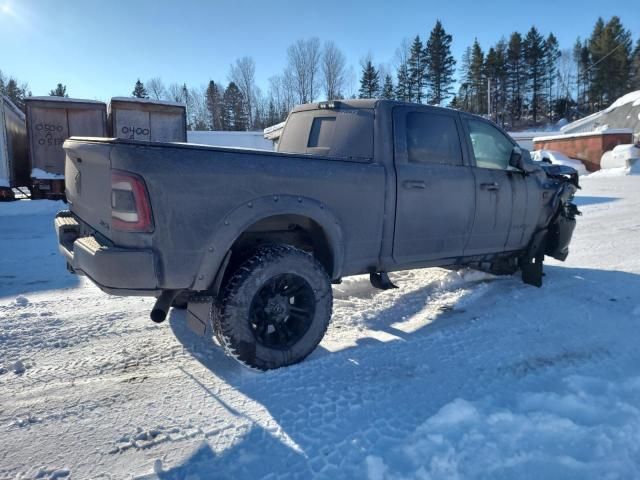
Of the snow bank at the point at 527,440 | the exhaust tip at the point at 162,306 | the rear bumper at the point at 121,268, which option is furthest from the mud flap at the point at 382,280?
the rear bumper at the point at 121,268

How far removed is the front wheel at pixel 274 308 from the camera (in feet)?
9.86

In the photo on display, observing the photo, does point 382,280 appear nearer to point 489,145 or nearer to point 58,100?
point 489,145

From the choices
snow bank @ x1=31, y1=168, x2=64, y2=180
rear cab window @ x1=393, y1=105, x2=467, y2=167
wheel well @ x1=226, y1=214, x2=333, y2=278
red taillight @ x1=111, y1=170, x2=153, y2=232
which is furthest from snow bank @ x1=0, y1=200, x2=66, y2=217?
rear cab window @ x1=393, y1=105, x2=467, y2=167

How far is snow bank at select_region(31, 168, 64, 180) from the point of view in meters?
13.4

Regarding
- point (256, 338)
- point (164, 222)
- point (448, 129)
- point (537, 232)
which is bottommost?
point (256, 338)

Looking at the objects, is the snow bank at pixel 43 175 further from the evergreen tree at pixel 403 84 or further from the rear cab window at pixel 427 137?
the evergreen tree at pixel 403 84

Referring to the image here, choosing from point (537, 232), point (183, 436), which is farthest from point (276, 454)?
point (537, 232)

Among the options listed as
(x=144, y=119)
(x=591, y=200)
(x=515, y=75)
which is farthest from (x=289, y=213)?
(x=515, y=75)

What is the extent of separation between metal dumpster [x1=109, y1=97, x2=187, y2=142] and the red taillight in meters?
12.1

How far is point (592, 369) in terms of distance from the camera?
10.3 ft

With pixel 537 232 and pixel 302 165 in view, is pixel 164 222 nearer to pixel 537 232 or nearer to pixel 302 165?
pixel 302 165

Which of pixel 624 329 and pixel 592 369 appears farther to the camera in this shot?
pixel 624 329

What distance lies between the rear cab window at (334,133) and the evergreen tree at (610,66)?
69843mm

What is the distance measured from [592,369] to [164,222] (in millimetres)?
3076
